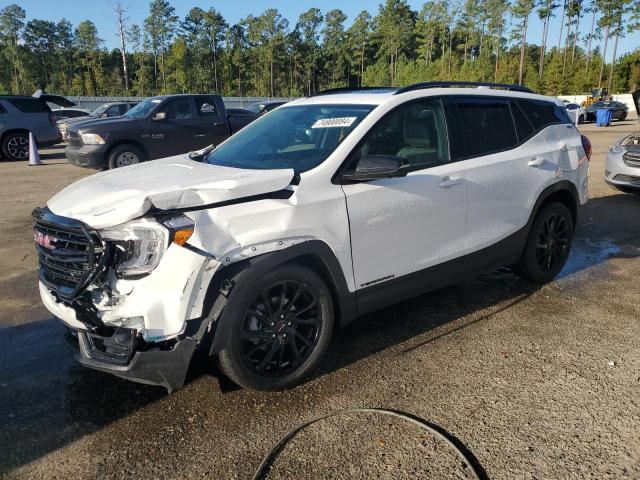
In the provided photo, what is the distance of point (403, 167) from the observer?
341 cm

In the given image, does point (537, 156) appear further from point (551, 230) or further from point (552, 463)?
point (552, 463)

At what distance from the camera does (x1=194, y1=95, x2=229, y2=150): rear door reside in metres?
12.5

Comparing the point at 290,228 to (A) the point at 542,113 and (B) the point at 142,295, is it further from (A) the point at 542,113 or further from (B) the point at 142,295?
(A) the point at 542,113

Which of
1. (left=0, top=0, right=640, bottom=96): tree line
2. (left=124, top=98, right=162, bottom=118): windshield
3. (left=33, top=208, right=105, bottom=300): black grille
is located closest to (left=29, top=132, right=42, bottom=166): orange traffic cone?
(left=124, top=98, right=162, bottom=118): windshield

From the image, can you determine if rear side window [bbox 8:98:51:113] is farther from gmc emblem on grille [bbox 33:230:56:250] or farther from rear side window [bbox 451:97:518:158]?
rear side window [bbox 451:97:518:158]

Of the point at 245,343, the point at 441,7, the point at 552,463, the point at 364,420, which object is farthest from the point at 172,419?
the point at 441,7

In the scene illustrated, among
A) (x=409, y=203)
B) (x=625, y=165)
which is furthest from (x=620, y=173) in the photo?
(x=409, y=203)

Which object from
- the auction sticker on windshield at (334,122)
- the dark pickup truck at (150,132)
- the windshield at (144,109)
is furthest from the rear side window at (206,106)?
the auction sticker on windshield at (334,122)

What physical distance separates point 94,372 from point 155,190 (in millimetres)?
1424

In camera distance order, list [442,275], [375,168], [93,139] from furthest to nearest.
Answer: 1. [93,139]
2. [442,275]
3. [375,168]

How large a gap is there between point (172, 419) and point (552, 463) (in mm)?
2000

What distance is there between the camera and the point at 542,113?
4918 millimetres

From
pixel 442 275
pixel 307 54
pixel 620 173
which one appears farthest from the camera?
pixel 307 54

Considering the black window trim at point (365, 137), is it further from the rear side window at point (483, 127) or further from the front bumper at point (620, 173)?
the front bumper at point (620, 173)
